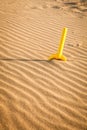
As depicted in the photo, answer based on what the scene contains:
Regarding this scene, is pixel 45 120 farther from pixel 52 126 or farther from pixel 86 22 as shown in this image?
pixel 86 22

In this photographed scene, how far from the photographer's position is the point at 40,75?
12.0 feet

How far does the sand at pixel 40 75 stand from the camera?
2.72 metres

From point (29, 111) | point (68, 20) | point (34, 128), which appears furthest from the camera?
point (68, 20)

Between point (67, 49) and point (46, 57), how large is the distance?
75 centimetres

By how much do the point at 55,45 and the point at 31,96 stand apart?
83.1 inches

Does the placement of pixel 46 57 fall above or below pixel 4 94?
above

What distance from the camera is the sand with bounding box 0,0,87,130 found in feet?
8.94

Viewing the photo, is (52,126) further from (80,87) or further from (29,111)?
(80,87)

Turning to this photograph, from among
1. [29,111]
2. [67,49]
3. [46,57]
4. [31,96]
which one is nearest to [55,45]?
[67,49]

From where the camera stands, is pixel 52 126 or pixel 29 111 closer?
pixel 52 126

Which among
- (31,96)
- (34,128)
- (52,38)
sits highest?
(52,38)

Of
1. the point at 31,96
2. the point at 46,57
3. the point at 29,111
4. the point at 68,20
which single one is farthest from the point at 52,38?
the point at 29,111

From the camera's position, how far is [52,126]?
261 cm

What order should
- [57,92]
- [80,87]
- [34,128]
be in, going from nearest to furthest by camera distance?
[34,128] < [57,92] < [80,87]
